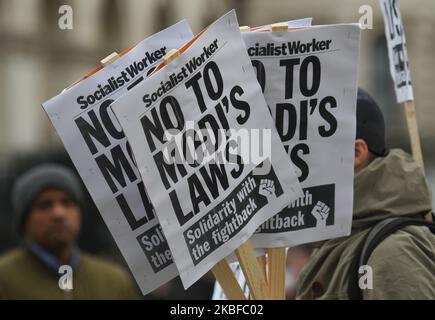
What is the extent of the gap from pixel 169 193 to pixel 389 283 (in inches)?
35.2

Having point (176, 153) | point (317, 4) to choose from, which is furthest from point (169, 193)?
point (317, 4)

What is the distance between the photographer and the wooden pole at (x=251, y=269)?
4.58m

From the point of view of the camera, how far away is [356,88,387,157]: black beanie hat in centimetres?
534

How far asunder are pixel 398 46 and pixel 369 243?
1.38 m

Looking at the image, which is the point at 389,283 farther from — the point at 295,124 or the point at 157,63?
the point at 157,63

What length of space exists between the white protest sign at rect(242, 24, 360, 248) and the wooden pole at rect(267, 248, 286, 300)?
0.26 feet

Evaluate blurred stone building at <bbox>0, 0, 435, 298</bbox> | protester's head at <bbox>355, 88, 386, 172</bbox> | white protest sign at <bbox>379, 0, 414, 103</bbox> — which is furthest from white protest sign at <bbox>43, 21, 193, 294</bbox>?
blurred stone building at <bbox>0, 0, 435, 298</bbox>

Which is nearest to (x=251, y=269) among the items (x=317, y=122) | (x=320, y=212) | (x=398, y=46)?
(x=320, y=212)

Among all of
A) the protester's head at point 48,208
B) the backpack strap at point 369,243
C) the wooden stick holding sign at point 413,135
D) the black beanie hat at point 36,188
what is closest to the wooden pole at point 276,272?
the backpack strap at point 369,243

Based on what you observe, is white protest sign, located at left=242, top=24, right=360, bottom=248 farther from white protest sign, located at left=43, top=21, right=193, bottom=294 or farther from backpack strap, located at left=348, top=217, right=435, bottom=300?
white protest sign, located at left=43, top=21, right=193, bottom=294

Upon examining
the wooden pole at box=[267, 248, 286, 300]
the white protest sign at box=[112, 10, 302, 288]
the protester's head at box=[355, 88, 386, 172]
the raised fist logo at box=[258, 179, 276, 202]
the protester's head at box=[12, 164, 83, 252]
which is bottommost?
the protester's head at box=[12, 164, 83, 252]

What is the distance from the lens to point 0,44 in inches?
981

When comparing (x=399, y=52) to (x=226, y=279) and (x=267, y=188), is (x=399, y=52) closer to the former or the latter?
(x=267, y=188)

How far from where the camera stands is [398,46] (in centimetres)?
588
